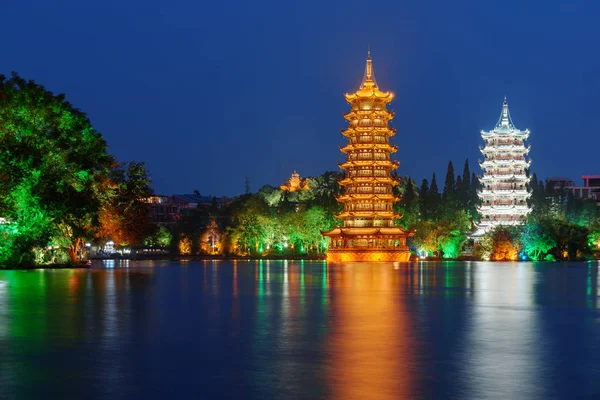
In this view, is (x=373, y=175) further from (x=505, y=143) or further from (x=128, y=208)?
(x=128, y=208)

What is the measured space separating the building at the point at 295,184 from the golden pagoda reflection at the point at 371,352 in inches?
6335

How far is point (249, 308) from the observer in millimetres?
21953

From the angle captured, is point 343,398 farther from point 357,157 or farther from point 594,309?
point 357,157

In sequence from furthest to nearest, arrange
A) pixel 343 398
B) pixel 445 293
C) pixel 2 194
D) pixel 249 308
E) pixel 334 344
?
pixel 2 194, pixel 445 293, pixel 249 308, pixel 334 344, pixel 343 398

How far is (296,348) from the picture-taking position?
1383cm

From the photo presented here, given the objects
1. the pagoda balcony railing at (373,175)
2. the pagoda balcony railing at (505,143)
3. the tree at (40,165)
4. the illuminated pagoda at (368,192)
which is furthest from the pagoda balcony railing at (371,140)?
the tree at (40,165)

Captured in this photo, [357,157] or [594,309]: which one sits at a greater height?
[357,157]

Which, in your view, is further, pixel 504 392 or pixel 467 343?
pixel 467 343

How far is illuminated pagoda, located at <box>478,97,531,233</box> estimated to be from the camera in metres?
108

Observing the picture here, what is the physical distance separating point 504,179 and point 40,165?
72563 mm

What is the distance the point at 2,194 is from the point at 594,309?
3535 centimetres

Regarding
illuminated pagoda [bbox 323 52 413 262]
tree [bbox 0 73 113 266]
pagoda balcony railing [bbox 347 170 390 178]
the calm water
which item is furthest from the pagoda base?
the calm water

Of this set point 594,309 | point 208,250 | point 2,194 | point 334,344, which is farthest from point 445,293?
point 208,250

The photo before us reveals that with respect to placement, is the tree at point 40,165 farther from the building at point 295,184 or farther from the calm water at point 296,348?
the building at point 295,184
